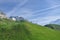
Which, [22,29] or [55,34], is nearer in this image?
[22,29]

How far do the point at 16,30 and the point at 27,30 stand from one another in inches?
149

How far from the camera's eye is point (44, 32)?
70375 mm

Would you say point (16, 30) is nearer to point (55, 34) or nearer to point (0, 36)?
point (0, 36)

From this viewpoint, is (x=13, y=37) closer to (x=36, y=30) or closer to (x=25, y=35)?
(x=25, y=35)

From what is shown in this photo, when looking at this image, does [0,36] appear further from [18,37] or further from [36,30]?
[36,30]

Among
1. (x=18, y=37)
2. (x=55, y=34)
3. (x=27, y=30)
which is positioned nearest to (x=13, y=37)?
(x=18, y=37)

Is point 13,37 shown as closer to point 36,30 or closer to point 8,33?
point 8,33

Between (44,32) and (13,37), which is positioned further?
(44,32)

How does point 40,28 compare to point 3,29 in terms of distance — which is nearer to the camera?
point 3,29

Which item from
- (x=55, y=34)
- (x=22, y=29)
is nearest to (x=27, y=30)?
(x=22, y=29)

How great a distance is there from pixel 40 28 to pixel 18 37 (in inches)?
451

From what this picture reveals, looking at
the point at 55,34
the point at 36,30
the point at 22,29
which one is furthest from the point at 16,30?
the point at 55,34

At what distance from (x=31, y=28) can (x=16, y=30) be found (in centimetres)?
591

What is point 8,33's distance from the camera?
64500 mm
